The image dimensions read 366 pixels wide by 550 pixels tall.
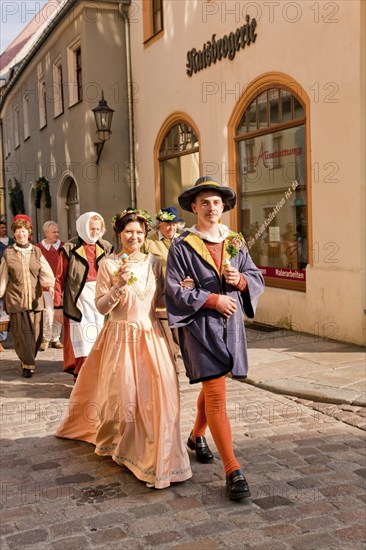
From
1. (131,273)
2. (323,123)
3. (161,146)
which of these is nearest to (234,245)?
(131,273)

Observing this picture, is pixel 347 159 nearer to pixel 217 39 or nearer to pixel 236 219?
pixel 236 219

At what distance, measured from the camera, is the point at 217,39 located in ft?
39.0

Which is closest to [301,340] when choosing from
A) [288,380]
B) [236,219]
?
[288,380]

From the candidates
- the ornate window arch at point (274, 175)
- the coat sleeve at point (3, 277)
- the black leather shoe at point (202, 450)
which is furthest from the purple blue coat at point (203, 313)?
the ornate window arch at point (274, 175)

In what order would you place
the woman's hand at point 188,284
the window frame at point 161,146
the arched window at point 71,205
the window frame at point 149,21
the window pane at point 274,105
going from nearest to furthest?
the woman's hand at point 188,284, the window pane at point 274,105, the window frame at point 161,146, the window frame at point 149,21, the arched window at point 71,205

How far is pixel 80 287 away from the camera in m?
6.75

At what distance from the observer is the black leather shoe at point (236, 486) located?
3.94 meters

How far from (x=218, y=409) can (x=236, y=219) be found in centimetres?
791

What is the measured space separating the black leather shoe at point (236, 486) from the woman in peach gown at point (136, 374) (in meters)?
0.39

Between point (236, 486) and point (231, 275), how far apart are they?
1.22 metres

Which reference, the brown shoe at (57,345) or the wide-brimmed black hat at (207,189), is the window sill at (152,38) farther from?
the wide-brimmed black hat at (207,189)

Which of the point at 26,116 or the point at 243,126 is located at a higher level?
the point at 26,116

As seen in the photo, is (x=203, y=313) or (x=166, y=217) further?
(x=166, y=217)

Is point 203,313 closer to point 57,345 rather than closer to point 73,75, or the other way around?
point 57,345
